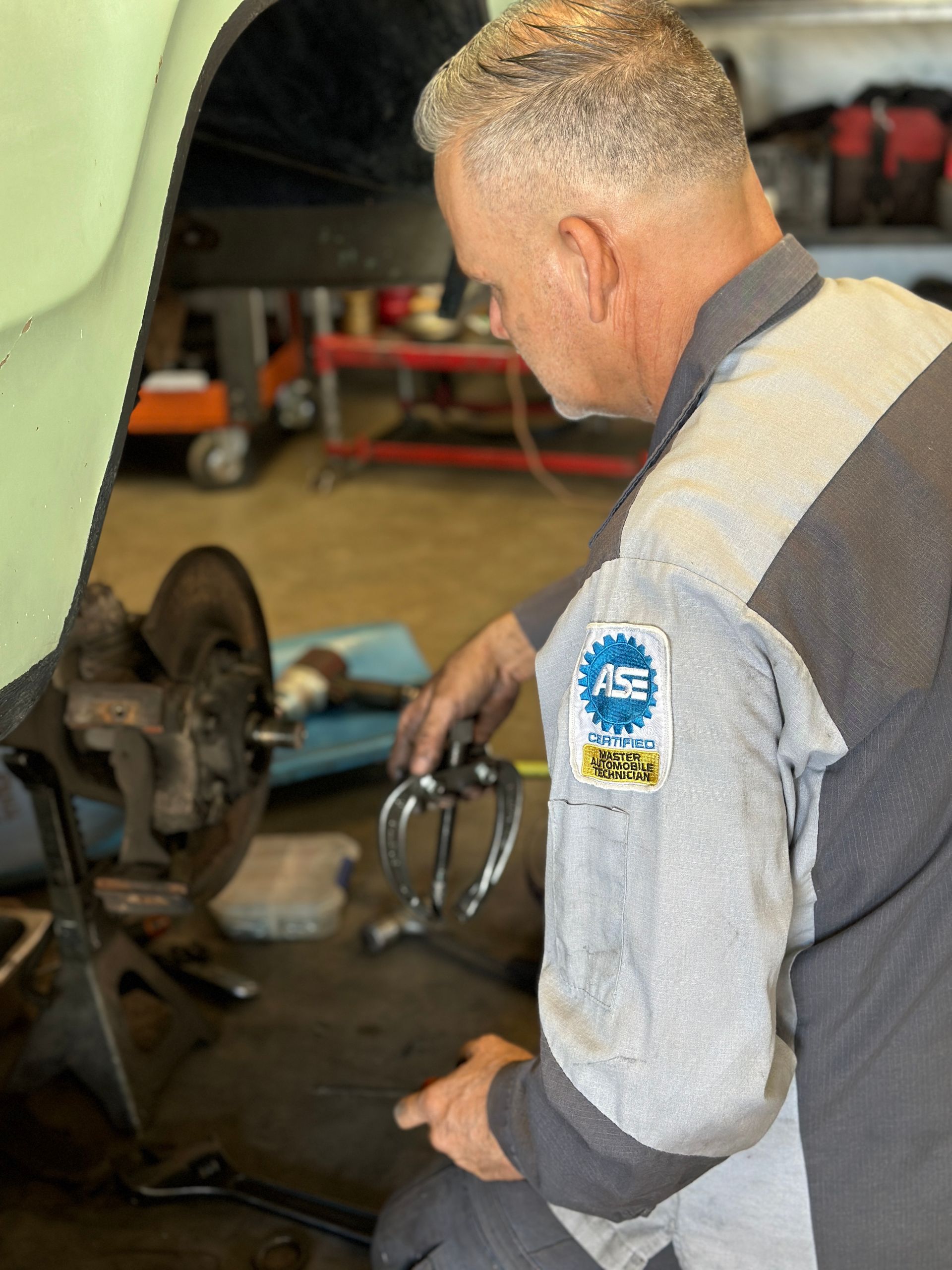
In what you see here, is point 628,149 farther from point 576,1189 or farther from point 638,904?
point 576,1189

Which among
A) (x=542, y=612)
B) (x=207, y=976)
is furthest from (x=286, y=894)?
(x=542, y=612)

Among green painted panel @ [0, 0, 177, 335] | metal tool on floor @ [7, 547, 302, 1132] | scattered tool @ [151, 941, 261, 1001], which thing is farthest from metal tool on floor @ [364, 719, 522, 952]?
green painted panel @ [0, 0, 177, 335]

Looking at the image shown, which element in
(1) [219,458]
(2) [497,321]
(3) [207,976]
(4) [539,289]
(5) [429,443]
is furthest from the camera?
(5) [429,443]

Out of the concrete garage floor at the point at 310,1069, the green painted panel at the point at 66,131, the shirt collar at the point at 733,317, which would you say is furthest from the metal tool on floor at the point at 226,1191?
the green painted panel at the point at 66,131

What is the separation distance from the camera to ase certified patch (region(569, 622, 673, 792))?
0.71 metres

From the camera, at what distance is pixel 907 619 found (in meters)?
0.76

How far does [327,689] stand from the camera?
2.21 meters

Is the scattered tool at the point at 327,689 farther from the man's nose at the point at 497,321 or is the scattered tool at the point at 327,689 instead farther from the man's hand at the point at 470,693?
the man's nose at the point at 497,321

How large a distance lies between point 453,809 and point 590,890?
0.64 meters

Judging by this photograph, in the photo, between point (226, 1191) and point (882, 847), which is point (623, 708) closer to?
point (882, 847)

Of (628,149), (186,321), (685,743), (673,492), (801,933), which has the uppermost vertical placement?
(628,149)

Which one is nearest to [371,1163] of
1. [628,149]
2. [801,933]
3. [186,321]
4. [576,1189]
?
[576,1189]

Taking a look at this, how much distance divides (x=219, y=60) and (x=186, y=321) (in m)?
3.65

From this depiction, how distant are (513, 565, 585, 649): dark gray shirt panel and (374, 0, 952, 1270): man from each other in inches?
15.8
